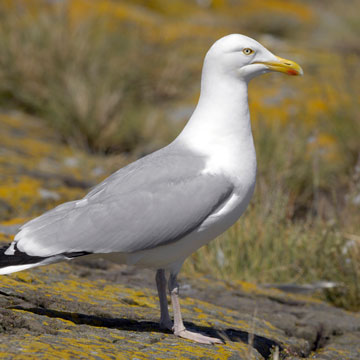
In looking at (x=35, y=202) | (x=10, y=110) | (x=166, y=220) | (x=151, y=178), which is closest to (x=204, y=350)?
(x=166, y=220)

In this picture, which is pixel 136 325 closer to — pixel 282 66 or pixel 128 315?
pixel 128 315

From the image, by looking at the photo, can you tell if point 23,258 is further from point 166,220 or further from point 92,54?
point 92,54

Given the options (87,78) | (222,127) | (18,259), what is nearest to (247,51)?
(222,127)

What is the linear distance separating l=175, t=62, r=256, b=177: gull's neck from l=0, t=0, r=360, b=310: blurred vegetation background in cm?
165

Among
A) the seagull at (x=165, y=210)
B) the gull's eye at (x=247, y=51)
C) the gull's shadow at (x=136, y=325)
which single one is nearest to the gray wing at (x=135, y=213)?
the seagull at (x=165, y=210)

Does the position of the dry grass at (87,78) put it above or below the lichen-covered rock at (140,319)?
above

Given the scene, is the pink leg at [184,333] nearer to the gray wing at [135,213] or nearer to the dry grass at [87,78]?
the gray wing at [135,213]

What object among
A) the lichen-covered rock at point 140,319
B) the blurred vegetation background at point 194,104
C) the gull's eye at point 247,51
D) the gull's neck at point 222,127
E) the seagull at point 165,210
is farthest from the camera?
the blurred vegetation background at point 194,104

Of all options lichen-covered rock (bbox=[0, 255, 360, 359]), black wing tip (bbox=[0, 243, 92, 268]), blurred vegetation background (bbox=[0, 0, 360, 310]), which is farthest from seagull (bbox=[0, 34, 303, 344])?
blurred vegetation background (bbox=[0, 0, 360, 310])

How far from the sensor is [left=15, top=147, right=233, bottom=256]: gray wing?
→ 288cm

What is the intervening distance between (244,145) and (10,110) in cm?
509

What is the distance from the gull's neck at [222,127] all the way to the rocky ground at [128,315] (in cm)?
71

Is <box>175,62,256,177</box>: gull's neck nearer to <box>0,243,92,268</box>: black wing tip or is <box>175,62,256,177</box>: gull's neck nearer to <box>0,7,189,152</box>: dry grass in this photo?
<box>0,243,92,268</box>: black wing tip

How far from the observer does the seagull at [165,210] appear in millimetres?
2885
